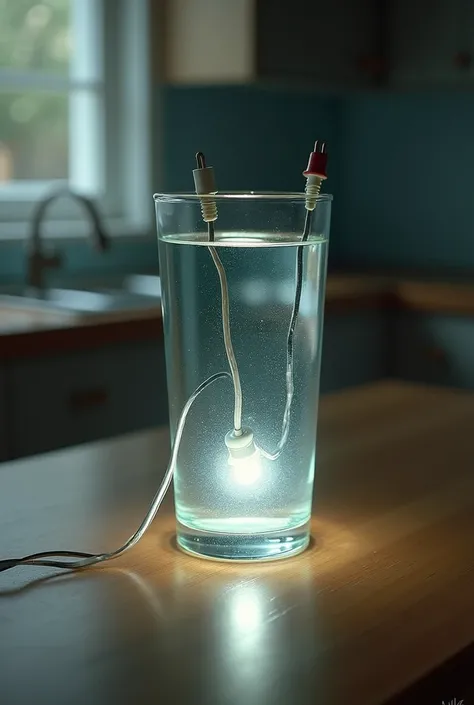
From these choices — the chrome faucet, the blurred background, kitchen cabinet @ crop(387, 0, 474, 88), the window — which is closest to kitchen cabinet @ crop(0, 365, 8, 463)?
the blurred background

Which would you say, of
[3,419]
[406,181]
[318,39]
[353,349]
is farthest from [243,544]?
[406,181]

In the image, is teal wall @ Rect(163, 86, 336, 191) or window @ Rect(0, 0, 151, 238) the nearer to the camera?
window @ Rect(0, 0, 151, 238)

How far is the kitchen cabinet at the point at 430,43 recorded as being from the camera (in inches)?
121

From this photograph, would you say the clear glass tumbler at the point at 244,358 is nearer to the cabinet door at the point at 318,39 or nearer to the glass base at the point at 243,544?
the glass base at the point at 243,544

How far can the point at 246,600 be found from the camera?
25.6 inches

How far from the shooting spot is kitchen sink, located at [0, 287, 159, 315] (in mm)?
2449

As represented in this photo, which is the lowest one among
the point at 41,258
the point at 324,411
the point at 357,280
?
the point at 357,280

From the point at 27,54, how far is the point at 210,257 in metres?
2.46

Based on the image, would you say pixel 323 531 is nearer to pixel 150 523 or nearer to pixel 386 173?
pixel 150 523

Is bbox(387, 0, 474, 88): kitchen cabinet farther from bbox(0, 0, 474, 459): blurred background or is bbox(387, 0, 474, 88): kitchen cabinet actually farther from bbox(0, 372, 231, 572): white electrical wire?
bbox(0, 372, 231, 572): white electrical wire

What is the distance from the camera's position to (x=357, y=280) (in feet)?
10.5

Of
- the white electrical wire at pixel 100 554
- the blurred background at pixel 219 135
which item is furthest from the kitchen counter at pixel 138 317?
the white electrical wire at pixel 100 554

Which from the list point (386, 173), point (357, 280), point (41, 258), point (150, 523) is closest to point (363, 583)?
point (150, 523)

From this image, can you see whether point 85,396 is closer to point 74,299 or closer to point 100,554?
point 74,299
